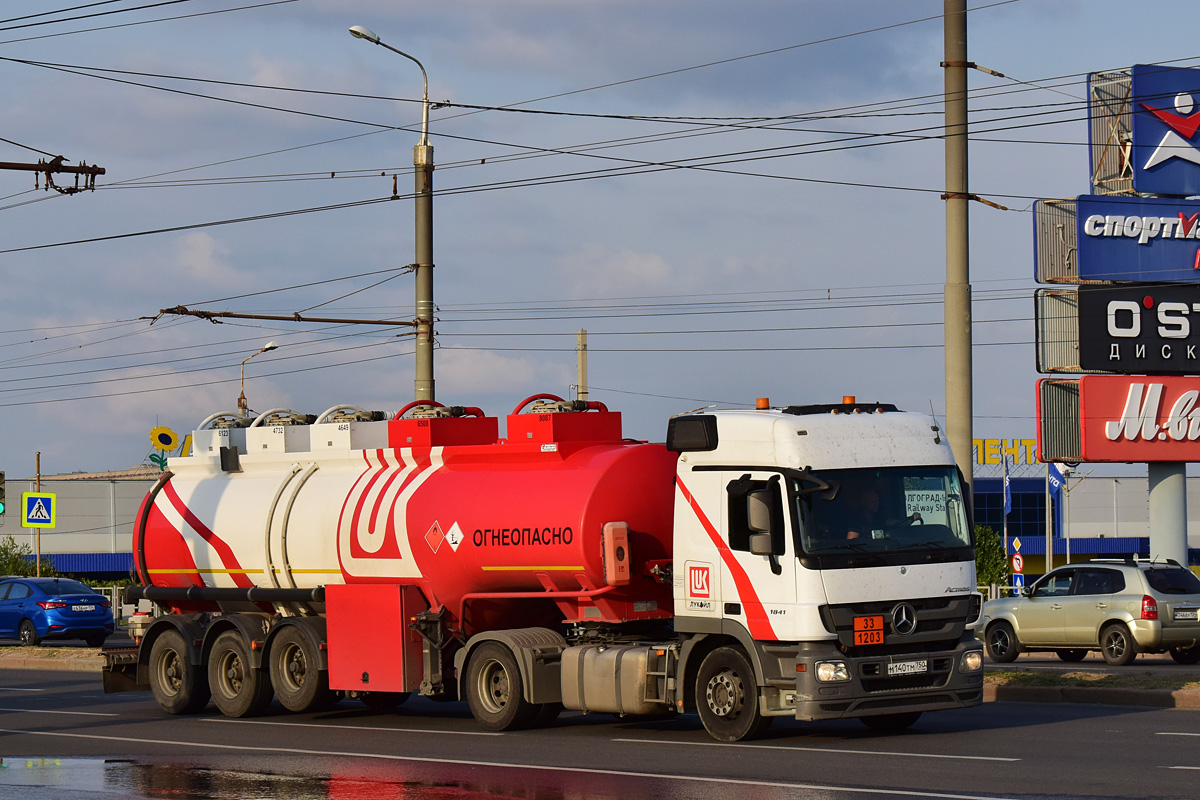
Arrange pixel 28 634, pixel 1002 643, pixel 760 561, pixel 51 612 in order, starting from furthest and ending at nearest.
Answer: pixel 28 634 → pixel 51 612 → pixel 1002 643 → pixel 760 561

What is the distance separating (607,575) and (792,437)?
2.40m

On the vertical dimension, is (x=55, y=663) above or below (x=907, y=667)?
below

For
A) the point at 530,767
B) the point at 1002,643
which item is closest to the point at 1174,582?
the point at 1002,643

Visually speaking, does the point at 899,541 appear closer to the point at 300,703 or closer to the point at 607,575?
the point at 607,575

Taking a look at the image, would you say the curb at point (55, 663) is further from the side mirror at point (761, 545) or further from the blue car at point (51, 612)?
the side mirror at point (761, 545)

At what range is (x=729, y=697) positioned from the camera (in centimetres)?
1445

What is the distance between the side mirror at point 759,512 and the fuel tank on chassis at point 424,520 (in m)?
1.93

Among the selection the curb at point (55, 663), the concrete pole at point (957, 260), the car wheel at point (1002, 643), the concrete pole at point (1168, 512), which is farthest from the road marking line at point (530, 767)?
the concrete pole at point (1168, 512)

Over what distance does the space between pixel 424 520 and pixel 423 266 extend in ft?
25.7

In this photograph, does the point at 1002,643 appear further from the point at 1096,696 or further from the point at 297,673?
the point at 297,673

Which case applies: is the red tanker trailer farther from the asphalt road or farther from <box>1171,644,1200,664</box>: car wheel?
<box>1171,644,1200,664</box>: car wheel

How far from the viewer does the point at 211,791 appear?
12.2 metres

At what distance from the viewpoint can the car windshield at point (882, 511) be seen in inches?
556

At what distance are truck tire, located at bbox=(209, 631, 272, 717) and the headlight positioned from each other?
7.84m
